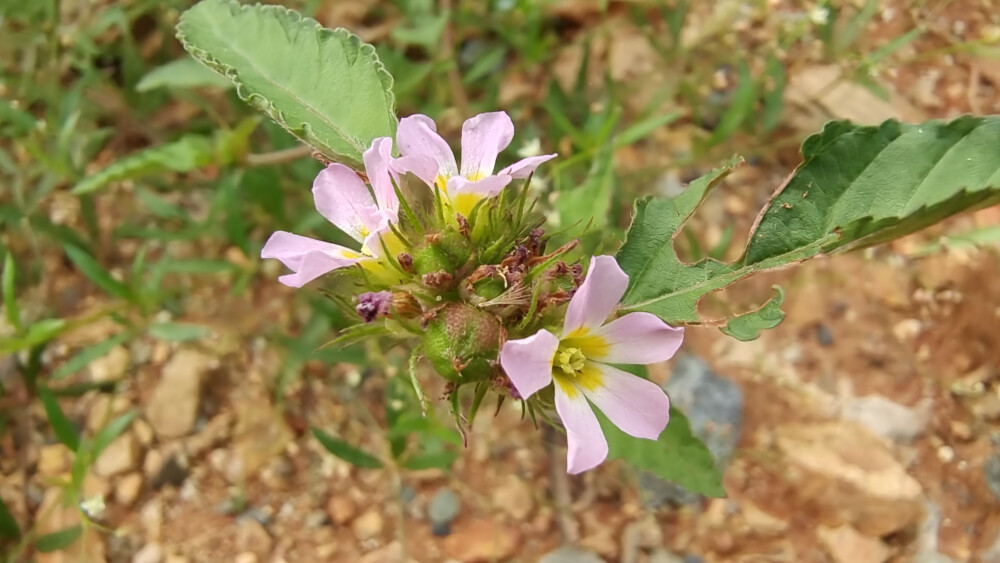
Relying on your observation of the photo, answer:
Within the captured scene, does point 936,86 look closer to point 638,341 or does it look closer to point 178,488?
point 638,341

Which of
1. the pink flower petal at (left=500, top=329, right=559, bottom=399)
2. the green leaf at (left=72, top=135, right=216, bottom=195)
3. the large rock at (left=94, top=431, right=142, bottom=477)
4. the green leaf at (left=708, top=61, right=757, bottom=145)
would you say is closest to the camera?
the pink flower petal at (left=500, top=329, right=559, bottom=399)

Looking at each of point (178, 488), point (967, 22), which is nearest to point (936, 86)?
point (967, 22)

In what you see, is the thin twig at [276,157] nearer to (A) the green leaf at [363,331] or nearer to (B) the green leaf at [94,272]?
(B) the green leaf at [94,272]

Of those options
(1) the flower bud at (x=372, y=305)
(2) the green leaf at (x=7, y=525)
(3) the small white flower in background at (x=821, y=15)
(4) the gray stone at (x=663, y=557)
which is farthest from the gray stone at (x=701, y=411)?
(2) the green leaf at (x=7, y=525)

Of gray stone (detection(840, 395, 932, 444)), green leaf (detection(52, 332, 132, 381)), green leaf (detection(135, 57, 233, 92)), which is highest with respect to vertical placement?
green leaf (detection(135, 57, 233, 92))

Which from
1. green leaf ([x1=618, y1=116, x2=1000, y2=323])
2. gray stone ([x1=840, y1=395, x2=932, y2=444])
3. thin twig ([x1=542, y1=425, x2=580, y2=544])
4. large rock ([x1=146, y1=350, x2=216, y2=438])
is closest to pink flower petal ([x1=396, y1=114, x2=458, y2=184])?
green leaf ([x1=618, y1=116, x2=1000, y2=323])

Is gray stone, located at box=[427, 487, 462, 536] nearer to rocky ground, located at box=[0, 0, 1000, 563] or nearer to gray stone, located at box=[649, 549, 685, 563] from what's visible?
rocky ground, located at box=[0, 0, 1000, 563]

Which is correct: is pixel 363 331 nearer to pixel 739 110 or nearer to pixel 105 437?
pixel 105 437
